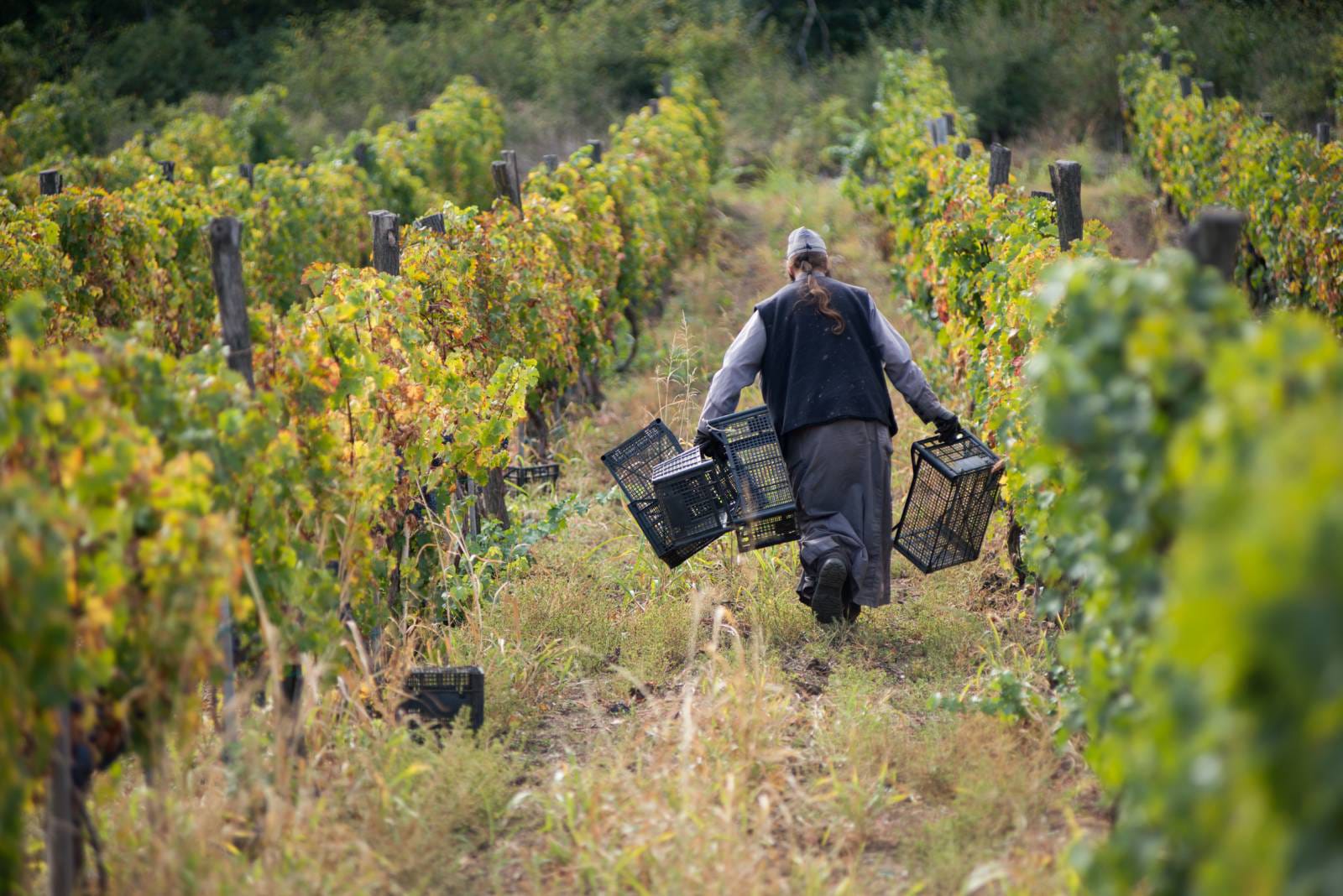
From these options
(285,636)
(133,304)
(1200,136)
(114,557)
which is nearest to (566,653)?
(285,636)

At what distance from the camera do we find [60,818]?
9.20 ft

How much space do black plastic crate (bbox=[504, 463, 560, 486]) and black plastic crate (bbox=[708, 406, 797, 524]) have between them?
2178mm

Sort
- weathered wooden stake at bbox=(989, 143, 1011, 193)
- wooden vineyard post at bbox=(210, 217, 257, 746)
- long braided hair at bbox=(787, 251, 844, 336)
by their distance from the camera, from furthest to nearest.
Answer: weathered wooden stake at bbox=(989, 143, 1011, 193) → long braided hair at bbox=(787, 251, 844, 336) → wooden vineyard post at bbox=(210, 217, 257, 746)

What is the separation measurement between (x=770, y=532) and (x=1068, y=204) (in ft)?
5.75

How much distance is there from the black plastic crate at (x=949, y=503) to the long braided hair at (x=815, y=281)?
0.60m

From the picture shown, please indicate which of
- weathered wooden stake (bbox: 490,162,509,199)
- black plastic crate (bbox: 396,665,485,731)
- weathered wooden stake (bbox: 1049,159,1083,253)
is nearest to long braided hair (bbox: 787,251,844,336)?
weathered wooden stake (bbox: 1049,159,1083,253)

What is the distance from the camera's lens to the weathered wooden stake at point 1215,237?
2646mm

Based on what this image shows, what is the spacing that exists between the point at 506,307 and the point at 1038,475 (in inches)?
149

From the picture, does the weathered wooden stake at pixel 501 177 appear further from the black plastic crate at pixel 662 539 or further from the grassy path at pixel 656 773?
the black plastic crate at pixel 662 539

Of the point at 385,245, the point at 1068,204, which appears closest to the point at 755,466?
the point at 1068,204

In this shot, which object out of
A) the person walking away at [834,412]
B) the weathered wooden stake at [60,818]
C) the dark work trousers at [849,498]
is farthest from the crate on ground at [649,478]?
the weathered wooden stake at [60,818]

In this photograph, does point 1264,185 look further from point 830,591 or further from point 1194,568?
point 1194,568

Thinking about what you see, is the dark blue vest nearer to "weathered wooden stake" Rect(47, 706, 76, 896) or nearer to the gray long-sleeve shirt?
the gray long-sleeve shirt

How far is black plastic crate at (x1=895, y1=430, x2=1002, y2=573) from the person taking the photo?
17.2ft
